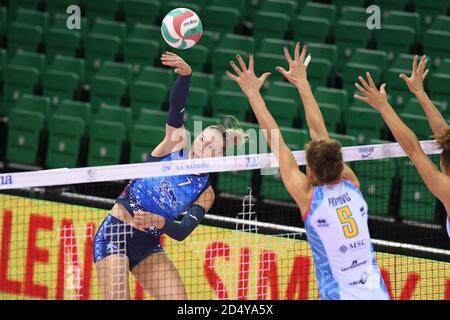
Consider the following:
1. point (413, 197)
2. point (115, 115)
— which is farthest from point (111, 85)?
point (413, 197)

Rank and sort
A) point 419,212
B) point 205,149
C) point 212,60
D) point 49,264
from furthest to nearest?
1. point 212,60
2. point 419,212
3. point 49,264
4. point 205,149

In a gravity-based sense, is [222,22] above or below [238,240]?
above

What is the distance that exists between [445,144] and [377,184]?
5750 millimetres

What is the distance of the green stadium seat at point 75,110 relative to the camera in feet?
47.8

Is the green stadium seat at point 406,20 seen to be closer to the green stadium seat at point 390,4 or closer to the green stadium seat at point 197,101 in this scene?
the green stadium seat at point 390,4

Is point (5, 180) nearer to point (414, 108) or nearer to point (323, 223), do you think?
point (323, 223)

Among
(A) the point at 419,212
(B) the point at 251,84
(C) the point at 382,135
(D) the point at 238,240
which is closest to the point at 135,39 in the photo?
(C) the point at 382,135

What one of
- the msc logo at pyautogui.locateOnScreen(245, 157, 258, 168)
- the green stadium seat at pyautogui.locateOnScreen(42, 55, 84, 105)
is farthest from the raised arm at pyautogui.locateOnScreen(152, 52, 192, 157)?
the green stadium seat at pyautogui.locateOnScreen(42, 55, 84, 105)

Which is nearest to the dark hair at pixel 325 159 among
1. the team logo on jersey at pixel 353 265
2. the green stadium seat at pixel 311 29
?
the team logo on jersey at pixel 353 265

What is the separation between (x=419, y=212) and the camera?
41.3ft

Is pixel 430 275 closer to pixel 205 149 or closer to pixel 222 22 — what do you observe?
pixel 205 149

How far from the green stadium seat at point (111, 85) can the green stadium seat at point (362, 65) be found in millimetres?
3250
